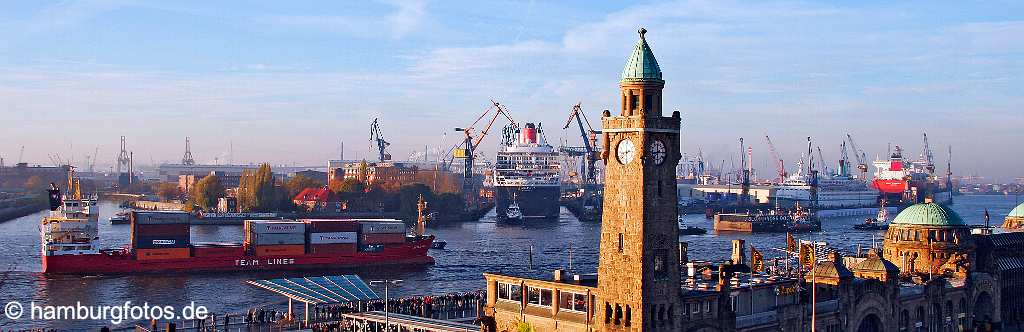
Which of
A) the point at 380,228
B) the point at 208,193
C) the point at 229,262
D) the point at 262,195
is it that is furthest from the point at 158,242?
the point at 208,193

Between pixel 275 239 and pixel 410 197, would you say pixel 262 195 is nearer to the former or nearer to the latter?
pixel 410 197

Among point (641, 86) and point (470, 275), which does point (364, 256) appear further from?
point (641, 86)

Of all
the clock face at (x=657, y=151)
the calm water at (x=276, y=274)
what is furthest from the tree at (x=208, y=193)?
the clock face at (x=657, y=151)

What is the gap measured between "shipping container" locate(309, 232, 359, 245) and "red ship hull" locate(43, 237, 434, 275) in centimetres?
124

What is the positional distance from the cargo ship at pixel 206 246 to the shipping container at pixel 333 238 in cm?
9

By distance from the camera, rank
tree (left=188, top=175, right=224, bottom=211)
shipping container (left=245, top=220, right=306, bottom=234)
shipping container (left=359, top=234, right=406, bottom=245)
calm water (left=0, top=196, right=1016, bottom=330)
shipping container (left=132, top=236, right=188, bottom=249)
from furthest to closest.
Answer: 1. tree (left=188, top=175, right=224, bottom=211)
2. shipping container (left=359, top=234, right=406, bottom=245)
3. shipping container (left=245, top=220, right=306, bottom=234)
4. shipping container (left=132, top=236, right=188, bottom=249)
5. calm water (left=0, top=196, right=1016, bottom=330)

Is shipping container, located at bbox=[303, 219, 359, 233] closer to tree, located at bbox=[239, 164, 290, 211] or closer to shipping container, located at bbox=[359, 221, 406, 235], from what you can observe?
shipping container, located at bbox=[359, 221, 406, 235]

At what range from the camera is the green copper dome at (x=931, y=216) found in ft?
→ 190

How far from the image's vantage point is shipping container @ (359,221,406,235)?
350ft

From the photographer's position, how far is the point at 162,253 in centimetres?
9681

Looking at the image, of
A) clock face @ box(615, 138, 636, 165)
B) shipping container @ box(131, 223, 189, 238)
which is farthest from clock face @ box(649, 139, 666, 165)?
shipping container @ box(131, 223, 189, 238)

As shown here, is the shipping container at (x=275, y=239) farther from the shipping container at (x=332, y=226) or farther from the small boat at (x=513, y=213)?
the small boat at (x=513, y=213)

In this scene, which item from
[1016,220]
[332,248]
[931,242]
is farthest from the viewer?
[332,248]

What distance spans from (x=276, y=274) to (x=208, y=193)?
4068 inches
